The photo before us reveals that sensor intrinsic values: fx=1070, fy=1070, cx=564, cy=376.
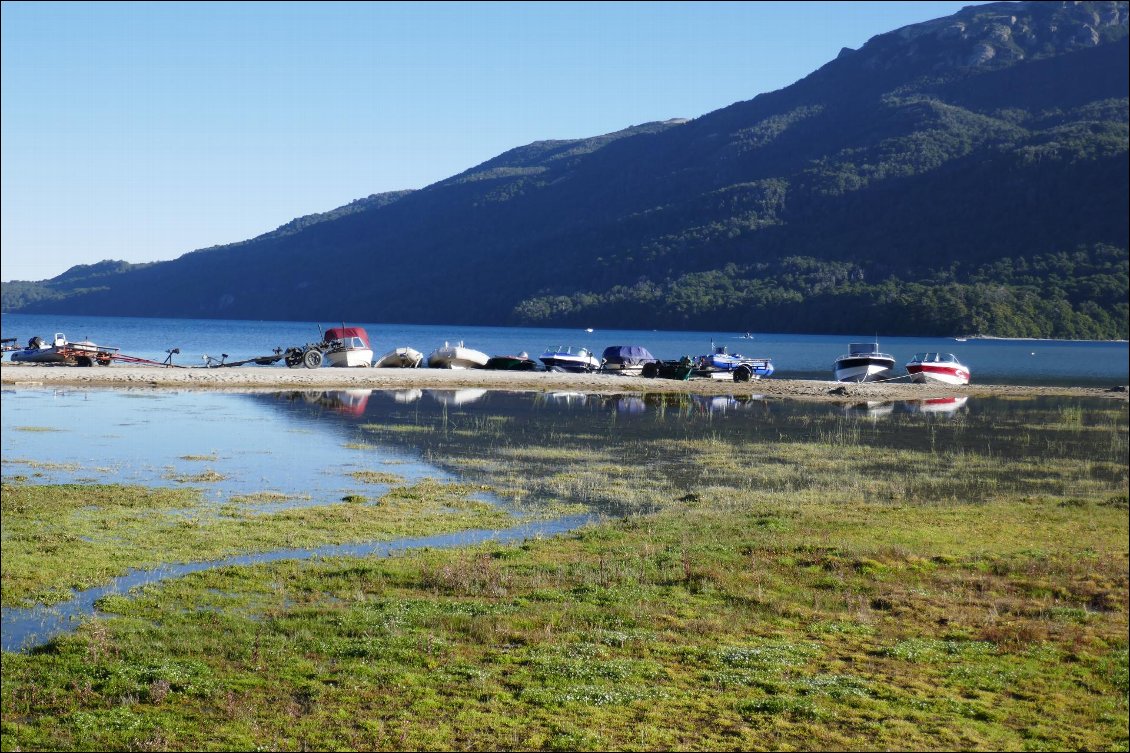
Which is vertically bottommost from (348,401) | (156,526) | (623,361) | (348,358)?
(156,526)

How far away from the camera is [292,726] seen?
37.6ft

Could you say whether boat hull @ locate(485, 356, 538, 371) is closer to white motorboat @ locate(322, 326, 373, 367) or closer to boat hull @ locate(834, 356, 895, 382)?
white motorboat @ locate(322, 326, 373, 367)

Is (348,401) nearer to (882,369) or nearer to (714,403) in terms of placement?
(714,403)

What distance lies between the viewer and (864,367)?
7688 cm

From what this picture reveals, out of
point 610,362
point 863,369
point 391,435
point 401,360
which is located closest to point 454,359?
point 401,360

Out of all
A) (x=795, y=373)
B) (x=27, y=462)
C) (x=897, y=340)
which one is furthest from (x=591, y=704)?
(x=897, y=340)

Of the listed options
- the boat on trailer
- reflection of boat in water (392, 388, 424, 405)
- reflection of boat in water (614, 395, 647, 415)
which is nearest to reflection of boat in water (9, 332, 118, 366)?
reflection of boat in water (392, 388, 424, 405)

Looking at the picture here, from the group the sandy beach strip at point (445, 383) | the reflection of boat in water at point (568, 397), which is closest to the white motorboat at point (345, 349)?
the sandy beach strip at point (445, 383)

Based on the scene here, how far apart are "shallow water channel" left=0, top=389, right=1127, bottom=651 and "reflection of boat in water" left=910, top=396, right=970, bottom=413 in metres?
0.24

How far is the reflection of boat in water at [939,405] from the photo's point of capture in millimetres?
58312

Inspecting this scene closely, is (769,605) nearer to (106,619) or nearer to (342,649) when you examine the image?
(342,649)

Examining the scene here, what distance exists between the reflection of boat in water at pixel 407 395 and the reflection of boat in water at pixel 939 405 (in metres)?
27.0

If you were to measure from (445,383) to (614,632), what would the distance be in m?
52.6

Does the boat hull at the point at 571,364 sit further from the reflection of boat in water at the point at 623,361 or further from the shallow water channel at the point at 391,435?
the shallow water channel at the point at 391,435
